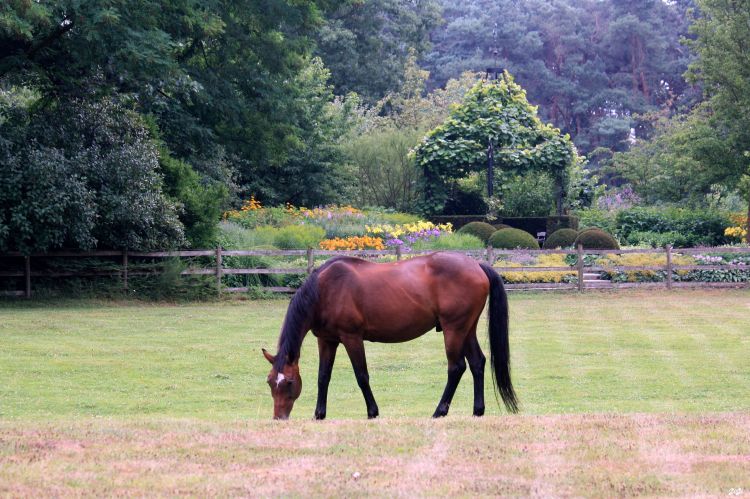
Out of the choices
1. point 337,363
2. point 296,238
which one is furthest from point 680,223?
point 337,363

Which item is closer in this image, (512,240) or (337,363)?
(337,363)

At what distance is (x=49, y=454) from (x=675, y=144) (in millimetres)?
32213

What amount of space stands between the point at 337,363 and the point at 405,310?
687 cm

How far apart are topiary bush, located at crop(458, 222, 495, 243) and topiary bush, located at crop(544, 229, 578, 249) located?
6.28 feet

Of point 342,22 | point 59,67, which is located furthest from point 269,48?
point 342,22

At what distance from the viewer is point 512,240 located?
3136cm

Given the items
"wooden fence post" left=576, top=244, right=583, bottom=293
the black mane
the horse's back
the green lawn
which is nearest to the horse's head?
the black mane

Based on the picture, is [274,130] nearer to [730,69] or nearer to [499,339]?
[730,69]

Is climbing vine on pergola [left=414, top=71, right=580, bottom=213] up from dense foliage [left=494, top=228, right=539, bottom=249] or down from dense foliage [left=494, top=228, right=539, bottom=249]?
up

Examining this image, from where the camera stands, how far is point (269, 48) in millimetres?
26188

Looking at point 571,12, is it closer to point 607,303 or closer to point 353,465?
point 607,303

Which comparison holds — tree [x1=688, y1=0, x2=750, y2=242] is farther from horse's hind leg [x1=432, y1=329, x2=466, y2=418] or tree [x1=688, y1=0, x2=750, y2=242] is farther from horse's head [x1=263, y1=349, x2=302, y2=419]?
horse's head [x1=263, y1=349, x2=302, y2=419]

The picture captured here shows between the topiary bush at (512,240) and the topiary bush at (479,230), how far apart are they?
1237 millimetres

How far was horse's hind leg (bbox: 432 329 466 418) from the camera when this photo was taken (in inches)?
372
